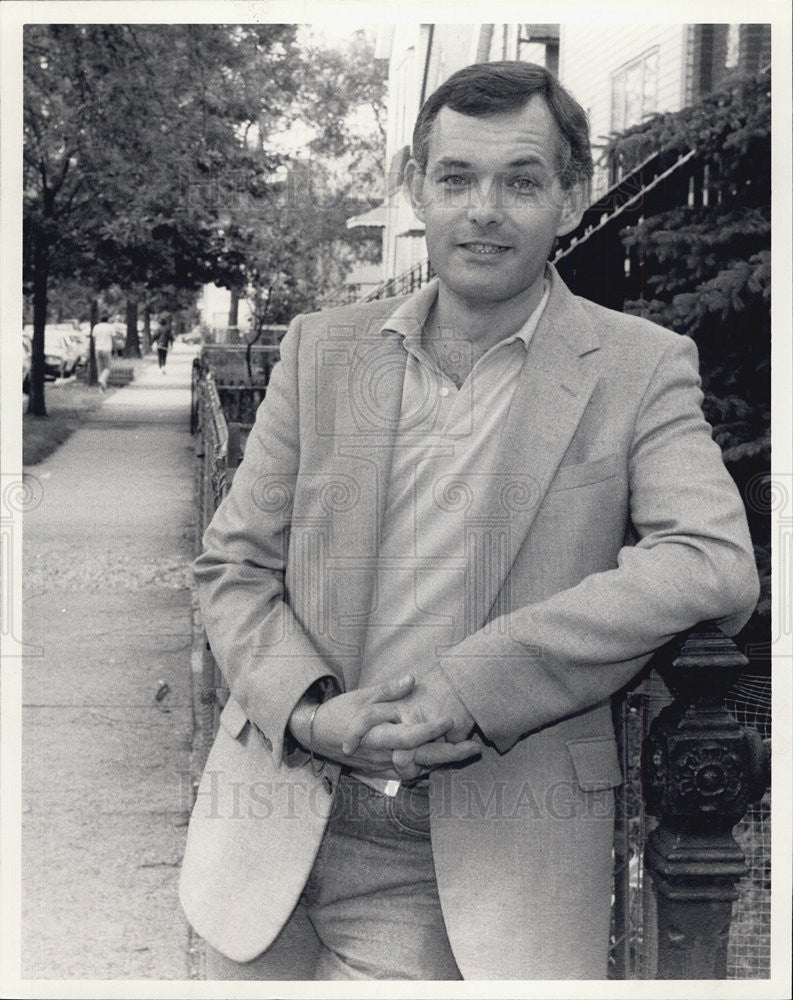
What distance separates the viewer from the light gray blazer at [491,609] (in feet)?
6.15

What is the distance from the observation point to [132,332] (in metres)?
3.76

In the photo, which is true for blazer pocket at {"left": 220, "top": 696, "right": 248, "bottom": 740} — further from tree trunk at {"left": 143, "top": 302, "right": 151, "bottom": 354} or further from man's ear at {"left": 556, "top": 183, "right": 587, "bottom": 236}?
tree trunk at {"left": 143, "top": 302, "right": 151, "bottom": 354}

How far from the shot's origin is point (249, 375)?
373 centimetres

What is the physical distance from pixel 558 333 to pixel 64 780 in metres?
2.83

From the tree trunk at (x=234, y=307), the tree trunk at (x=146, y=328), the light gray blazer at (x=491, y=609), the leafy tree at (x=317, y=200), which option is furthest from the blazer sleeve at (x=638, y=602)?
the tree trunk at (x=146, y=328)

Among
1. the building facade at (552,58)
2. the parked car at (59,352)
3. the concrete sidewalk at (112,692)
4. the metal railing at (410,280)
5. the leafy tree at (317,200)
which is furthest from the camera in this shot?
the parked car at (59,352)

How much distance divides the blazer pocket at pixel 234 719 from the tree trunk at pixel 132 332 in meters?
1.76

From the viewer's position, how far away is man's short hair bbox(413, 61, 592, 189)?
2.00 metres

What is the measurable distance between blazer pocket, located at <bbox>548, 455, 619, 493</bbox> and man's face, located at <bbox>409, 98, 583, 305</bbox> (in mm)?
332

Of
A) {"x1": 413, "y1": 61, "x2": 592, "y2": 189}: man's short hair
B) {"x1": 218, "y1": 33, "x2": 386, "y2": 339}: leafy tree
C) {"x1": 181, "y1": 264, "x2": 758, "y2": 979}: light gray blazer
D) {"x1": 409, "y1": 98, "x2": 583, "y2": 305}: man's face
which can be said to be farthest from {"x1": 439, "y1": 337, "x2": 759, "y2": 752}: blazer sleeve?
{"x1": 218, "y1": 33, "x2": 386, "y2": 339}: leafy tree

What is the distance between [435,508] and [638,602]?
418 millimetres

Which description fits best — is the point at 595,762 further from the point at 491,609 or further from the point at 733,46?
the point at 733,46

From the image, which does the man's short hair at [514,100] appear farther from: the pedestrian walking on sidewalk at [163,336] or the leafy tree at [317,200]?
the pedestrian walking on sidewalk at [163,336]

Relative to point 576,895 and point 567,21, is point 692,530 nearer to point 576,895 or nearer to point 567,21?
point 576,895
